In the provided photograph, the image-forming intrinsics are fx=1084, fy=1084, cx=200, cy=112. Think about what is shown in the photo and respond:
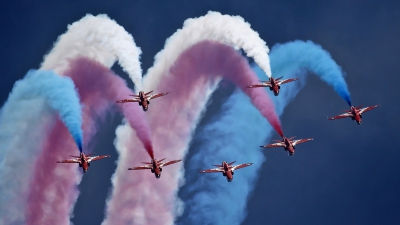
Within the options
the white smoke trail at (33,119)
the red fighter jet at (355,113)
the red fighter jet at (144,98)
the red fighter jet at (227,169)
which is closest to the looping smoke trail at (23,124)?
the white smoke trail at (33,119)

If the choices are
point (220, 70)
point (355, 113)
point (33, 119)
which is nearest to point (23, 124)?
point (33, 119)

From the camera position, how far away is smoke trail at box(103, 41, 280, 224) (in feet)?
310

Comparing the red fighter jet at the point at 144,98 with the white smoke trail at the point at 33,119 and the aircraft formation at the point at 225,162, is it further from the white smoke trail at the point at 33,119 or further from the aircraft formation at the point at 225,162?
the white smoke trail at the point at 33,119

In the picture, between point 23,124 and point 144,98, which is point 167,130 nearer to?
point 144,98

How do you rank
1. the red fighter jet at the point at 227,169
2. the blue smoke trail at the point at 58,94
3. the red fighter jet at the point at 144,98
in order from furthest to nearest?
the red fighter jet at the point at 227,169 < the red fighter jet at the point at 144,98 < the blue smoke trail at the point at 58,94

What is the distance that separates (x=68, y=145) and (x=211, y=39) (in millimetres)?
15723

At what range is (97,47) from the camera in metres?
93.9

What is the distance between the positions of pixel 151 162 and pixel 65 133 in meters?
8.05

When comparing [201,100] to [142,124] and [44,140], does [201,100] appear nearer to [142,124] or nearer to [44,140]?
[142,124]

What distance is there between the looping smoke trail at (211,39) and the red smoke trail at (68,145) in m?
3.78

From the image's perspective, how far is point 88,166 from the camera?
94.5 metres

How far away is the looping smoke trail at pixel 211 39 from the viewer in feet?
301

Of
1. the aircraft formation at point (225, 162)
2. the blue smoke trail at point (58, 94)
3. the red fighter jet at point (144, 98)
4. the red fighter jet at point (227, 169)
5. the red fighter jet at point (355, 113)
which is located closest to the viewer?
the blue smoke trail at point (58, 94)

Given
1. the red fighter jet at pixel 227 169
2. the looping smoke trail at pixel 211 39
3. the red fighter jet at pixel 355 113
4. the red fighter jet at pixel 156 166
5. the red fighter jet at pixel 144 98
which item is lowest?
the red fighter jet at pixel 227 169
